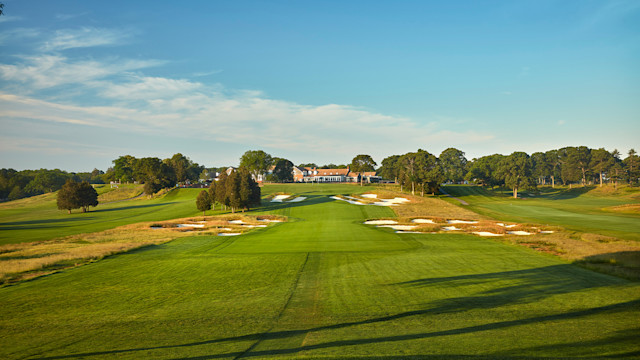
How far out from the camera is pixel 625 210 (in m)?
51.8

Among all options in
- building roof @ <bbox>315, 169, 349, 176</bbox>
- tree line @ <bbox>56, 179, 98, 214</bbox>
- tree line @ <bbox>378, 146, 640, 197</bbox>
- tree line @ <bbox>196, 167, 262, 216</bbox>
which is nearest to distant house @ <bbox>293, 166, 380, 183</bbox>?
building roof @ <bbox>315, 169, 349, 176</bbox>

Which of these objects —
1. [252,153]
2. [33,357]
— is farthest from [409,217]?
[252,153]

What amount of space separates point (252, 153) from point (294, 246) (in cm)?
9562

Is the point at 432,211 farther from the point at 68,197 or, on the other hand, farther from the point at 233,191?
the point at 68,197

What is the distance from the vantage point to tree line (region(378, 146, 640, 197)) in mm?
98188

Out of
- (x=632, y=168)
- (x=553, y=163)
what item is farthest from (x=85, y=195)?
(x=553, y=163)

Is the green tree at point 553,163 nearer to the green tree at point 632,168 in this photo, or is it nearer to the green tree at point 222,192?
the green tree at point 632,168

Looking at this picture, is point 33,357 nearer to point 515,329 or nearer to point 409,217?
point 515,329

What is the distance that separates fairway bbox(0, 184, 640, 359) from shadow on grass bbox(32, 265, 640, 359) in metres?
0.06

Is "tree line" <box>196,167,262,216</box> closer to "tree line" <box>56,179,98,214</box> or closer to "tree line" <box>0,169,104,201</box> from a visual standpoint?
"tree line" <box>56,179,98,214</box>

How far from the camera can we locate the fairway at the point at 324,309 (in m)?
8.29

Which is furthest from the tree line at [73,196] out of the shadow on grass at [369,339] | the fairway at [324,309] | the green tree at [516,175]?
the green tree at [516,175]

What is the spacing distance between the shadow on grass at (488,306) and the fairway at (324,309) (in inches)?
2.2

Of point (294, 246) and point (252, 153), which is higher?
point (252, 153)
